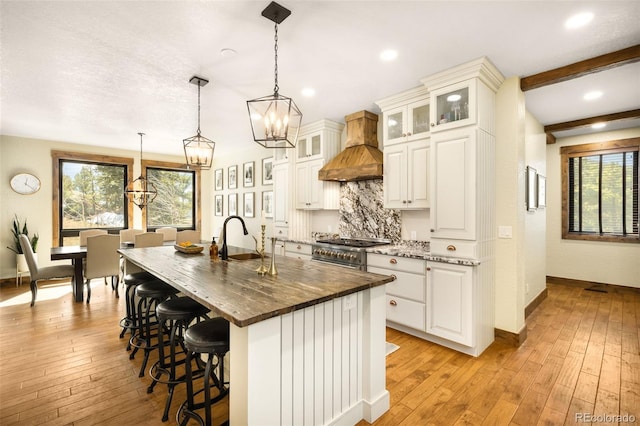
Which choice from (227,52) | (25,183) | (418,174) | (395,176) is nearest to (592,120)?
(418,174)

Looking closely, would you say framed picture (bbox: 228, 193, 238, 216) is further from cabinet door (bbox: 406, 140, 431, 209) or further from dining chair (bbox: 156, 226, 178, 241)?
cabinet door (bbox: 406, 140, 431, 209)

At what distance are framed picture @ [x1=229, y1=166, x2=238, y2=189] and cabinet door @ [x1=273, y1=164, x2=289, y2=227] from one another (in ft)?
7.28

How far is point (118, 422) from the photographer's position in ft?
6.37

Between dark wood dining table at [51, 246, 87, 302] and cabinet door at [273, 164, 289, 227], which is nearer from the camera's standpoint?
dark wood dining table at [51, 246, 87, 302]

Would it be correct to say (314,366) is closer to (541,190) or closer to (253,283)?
(253,283)

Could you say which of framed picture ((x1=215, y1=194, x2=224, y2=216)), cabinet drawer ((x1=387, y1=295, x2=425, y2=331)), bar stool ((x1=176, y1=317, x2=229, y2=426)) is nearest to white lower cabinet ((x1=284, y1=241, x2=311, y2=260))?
cabinet drawer ((x1=387, y1=295, x2=425, y2=331))

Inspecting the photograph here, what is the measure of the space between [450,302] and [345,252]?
1.29 m

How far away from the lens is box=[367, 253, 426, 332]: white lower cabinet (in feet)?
10.2

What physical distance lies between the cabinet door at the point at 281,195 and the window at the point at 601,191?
502 cm

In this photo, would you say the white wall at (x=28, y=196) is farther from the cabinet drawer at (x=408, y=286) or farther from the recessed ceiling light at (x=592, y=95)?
the recessed ceiling light at (x=592, y=95)

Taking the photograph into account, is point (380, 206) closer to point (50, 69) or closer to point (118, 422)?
point (118, 422)

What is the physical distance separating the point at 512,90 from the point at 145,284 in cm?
406

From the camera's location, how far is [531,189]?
3.92 m

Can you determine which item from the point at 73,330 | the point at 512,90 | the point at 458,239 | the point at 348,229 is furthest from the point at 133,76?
the point at 512,90
